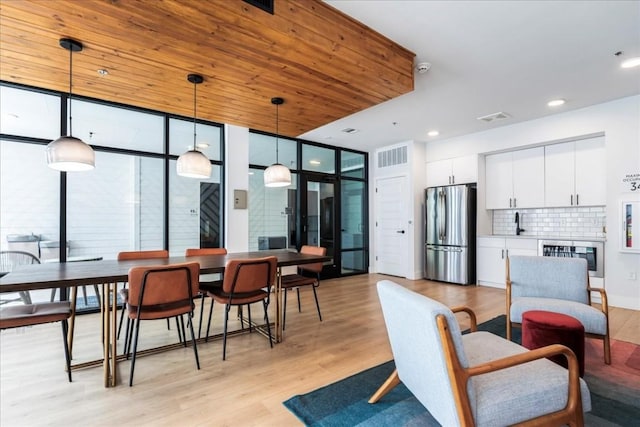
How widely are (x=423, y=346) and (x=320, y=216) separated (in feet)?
16.5

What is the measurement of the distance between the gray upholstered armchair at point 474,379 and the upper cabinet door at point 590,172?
4.28 meters

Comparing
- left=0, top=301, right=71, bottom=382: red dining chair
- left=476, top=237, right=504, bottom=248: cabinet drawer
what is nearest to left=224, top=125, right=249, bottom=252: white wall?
left=0, top=301, right=71, bottom=382: red dining chair

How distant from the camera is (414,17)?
2.57 metres

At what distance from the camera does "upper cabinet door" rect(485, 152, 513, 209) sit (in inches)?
220

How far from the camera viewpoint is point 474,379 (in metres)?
1.49

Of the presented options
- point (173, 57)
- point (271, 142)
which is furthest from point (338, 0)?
point (271, 142)

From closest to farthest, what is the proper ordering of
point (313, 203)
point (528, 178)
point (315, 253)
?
point (315, 253) < point (528, 178) < point (313, 203)

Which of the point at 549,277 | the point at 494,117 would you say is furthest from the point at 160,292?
the point at 494,117

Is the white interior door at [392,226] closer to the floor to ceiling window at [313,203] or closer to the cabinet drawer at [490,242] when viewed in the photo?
the floor to ceiling window at [313,203]

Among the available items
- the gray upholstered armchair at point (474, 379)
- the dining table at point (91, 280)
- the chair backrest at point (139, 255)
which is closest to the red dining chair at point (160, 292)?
the dining table at point (91, 280)

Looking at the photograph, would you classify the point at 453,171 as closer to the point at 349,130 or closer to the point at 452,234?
the point at 452,234

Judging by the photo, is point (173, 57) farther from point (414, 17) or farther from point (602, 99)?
point (602, 99)

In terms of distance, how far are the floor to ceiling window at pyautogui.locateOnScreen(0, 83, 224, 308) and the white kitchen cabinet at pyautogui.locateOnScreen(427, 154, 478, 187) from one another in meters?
4.22

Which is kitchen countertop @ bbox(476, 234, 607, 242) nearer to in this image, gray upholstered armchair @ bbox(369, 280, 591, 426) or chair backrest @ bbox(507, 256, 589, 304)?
chair backrest @ bbox(507, 256, 589, 304)
